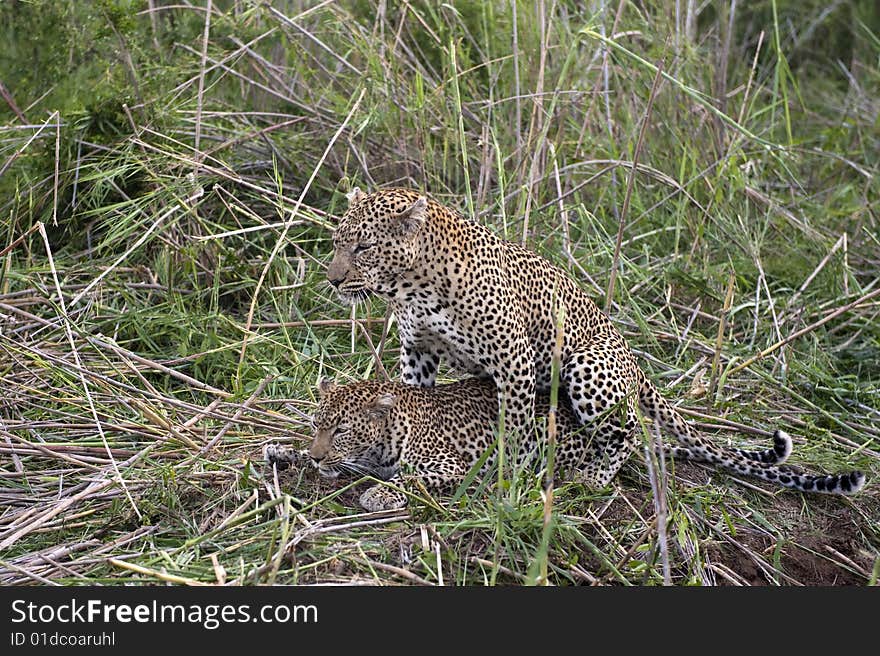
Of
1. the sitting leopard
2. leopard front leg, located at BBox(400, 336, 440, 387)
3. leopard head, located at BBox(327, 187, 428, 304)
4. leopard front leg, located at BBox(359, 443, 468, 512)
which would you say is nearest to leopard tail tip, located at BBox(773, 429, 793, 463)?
the sitting leopard

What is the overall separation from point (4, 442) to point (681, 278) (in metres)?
4.35

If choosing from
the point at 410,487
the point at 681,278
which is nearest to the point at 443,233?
the point at 410,487

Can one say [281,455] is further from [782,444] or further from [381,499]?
[782,444]

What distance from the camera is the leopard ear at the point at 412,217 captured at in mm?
5918

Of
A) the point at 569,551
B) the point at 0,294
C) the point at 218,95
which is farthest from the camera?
the point at 218,95

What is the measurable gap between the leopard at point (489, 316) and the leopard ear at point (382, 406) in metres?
0.46

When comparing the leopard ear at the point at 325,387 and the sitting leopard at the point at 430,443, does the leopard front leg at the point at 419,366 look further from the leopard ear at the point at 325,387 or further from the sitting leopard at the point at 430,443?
the leopard ear at the point at 325,387

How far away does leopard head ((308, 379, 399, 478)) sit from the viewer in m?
5.77

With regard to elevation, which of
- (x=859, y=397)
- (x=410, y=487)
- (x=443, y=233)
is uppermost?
(x=443, y=233)

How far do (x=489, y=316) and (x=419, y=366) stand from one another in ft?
2.07

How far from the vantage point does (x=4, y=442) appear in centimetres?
620

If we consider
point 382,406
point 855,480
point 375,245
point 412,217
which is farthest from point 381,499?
point 855,480

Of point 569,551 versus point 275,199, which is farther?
point 275,199

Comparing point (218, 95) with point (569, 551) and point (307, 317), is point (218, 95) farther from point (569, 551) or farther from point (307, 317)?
point (569, 551)
